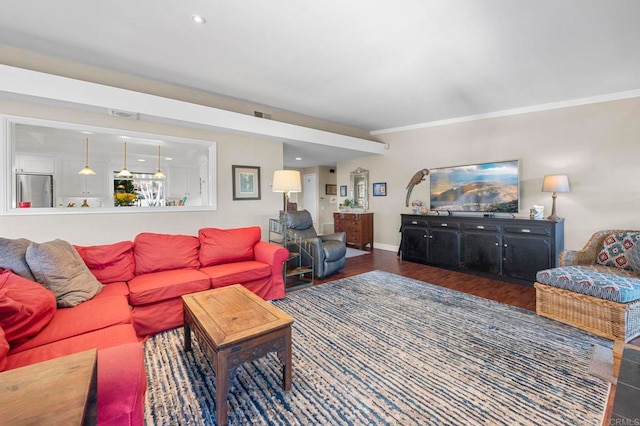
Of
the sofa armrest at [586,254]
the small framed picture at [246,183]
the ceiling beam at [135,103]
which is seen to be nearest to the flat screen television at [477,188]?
the sofa armrest at [586,254]

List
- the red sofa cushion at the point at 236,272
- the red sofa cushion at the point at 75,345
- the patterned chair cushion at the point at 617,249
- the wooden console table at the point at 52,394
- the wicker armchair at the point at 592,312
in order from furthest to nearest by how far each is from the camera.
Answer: the patterned chair cushion at the point at 617,249 < the red sofa cushion at the point at 236,272 < the wicker armchair at the point at 592,312 < the red sofa cushion at the point at 75,345 < the wooden console table at the point at 52,394

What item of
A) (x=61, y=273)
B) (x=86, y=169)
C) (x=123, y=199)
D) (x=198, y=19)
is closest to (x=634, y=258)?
(x=198, y=19)

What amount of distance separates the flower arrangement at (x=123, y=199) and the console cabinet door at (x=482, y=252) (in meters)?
4.88

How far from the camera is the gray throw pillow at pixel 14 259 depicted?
1.86 m

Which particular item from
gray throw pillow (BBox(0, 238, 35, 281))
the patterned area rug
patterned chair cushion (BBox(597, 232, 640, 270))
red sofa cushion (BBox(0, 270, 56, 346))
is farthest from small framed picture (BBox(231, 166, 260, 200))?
patterned chair cushion (BBox(597, 232, 640, 270))

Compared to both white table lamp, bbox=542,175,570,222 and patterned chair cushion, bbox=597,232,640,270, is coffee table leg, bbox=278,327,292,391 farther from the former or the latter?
white table lamp, bbox=542,175,570,222

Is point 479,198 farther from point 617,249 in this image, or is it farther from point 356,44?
point 356,44

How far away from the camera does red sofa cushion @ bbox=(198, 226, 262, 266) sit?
3139 mm

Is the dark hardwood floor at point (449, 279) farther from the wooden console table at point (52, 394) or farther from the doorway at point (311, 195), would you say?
the doorway at point (311, 195)

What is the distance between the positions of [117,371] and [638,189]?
5483 mm

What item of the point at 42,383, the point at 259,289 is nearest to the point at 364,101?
the point at 259,289

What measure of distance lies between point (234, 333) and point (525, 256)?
3926mm

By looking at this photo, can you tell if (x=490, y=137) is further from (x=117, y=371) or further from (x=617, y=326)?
(x=117, y=371)

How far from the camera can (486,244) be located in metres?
4.06
